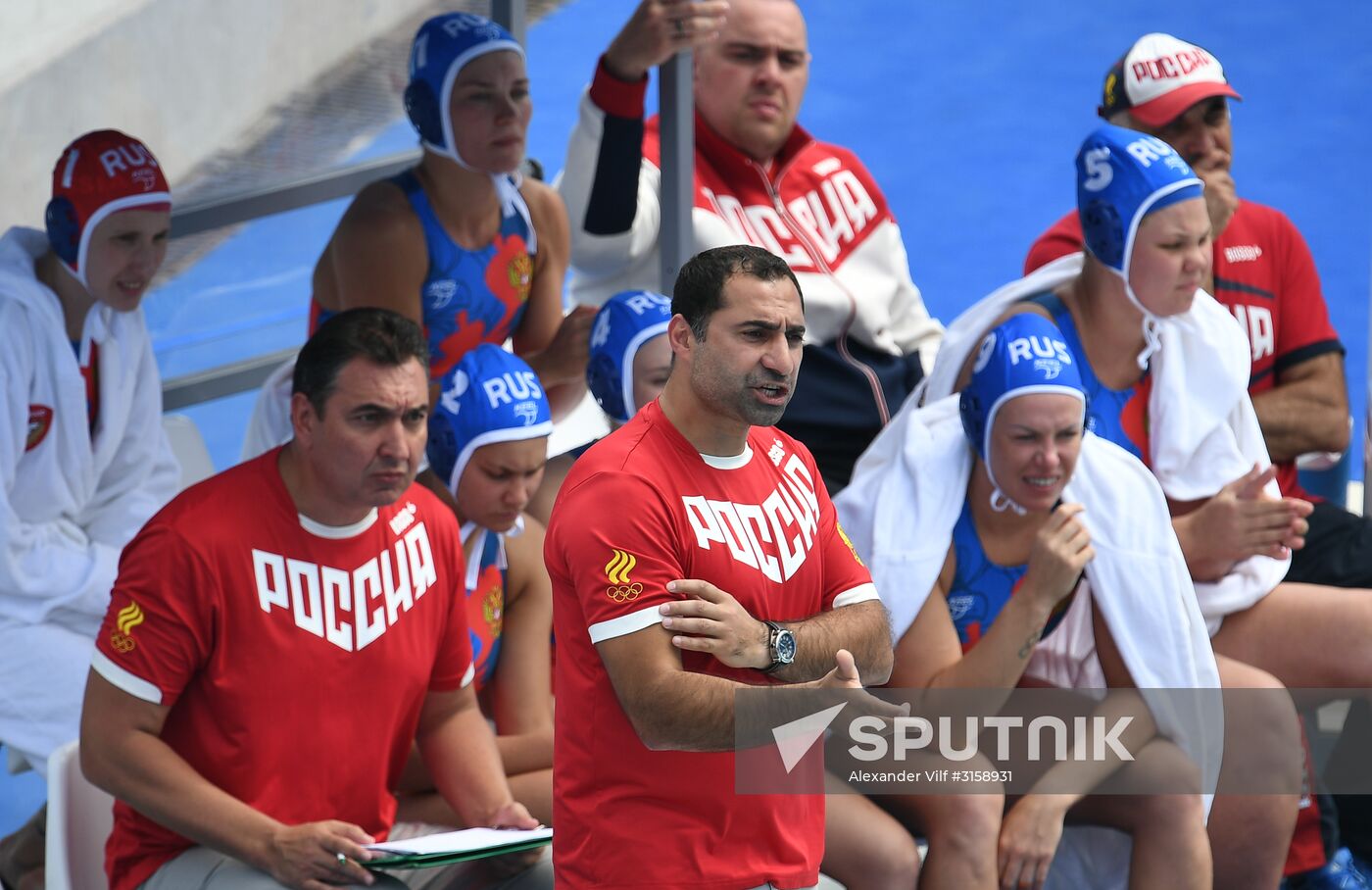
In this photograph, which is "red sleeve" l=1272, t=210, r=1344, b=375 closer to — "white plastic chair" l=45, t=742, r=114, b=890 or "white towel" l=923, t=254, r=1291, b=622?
"white towel" l=923, t=254, r=1291, b=622

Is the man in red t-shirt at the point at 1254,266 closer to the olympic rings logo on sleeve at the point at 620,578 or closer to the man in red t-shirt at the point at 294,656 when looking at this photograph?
the man in red t-shirt at the point at 294,656

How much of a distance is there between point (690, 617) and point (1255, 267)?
7.67 ft

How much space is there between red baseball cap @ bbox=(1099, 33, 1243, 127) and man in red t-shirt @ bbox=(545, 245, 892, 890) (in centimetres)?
202

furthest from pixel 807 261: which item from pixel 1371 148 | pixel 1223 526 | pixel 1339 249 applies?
pixel 1371 148

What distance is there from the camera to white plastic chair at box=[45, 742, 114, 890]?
8.52 ft

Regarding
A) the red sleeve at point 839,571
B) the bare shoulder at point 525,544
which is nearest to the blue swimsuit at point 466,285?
the bare shoulder at point 525,544

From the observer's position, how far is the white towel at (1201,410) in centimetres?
331

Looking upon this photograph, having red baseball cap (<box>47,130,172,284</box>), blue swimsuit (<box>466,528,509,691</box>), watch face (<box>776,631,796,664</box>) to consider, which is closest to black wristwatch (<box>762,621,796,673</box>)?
watch face (<box>776,631,796,664</box>)

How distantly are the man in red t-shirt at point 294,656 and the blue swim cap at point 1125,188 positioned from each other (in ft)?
4.65

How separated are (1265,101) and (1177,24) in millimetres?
900

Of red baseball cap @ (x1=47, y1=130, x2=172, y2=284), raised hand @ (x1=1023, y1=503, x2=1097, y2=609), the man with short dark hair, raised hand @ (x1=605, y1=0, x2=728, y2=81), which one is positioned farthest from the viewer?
the man with short dark hair

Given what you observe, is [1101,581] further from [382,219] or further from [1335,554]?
[382,219]

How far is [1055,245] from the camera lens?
3.86 meters

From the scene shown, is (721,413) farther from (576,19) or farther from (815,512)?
(576,19)
